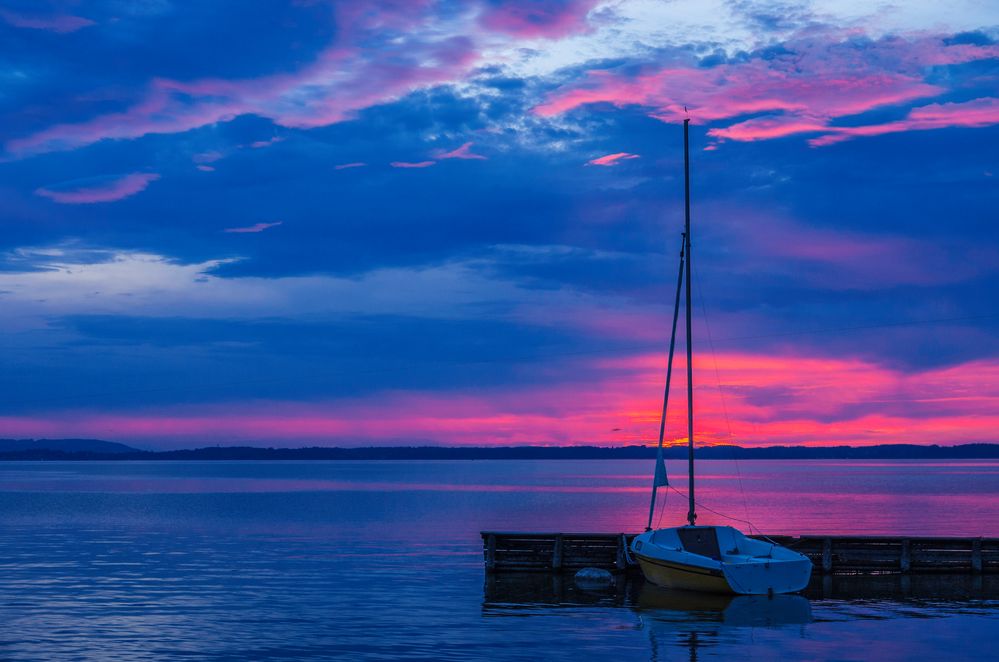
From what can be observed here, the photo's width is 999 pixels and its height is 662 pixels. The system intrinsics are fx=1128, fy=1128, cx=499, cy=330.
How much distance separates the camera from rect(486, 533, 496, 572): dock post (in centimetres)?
4267

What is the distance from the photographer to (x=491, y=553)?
42.9 m

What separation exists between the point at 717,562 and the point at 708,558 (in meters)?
0.79

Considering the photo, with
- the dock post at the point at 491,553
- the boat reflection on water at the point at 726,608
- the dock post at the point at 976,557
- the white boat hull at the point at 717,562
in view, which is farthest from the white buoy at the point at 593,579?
the dock post at the point at 976,557

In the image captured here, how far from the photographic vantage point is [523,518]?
9094cm

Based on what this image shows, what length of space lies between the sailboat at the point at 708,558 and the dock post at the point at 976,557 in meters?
8.42

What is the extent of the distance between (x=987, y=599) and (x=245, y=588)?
2569cm

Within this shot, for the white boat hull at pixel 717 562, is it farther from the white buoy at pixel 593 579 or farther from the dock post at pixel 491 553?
the dock post at pixel 491 553

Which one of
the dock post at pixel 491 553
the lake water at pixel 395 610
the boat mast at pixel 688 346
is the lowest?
the lake water at pixel 395 610

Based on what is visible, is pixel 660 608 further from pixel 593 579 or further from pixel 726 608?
pixel 593 579

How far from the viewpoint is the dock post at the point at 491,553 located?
4267 centimetres

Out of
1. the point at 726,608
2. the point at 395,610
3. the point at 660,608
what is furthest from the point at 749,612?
the point at 395,610

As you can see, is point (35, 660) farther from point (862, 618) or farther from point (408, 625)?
point (862, 618)

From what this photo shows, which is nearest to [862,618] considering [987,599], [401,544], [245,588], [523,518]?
[987,599]

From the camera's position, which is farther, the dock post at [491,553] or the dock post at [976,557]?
the dock post at [491,553]
